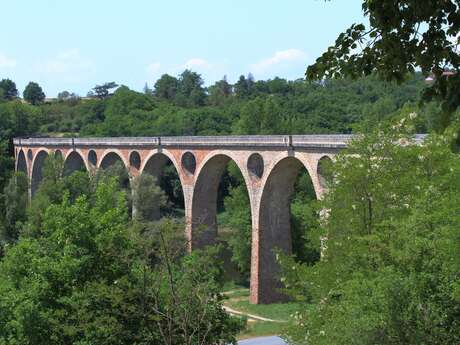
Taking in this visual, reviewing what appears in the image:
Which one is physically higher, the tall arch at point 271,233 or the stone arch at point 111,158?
the stone arch at point 111,158

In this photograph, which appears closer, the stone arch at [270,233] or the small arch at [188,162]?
the stone arch at [270,233]

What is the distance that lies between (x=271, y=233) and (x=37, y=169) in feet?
134

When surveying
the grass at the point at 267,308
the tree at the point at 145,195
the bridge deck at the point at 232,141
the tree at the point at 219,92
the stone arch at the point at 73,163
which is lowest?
the grass at the point at 267,308

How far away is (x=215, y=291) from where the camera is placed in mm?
15305

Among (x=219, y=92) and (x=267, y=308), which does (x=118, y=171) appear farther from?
(x=219, y=92)

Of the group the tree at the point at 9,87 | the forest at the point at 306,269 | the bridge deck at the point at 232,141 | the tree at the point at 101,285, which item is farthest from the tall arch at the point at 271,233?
the tree at the point at 9,87

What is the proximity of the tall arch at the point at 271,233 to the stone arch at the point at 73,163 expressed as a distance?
1179 inches

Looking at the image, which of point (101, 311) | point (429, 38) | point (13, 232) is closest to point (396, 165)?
point (101, 311)

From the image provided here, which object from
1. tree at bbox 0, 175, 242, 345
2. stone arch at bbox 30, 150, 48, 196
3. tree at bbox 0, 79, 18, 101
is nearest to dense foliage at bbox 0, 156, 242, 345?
tree at bbox 0, 175, 242, 345

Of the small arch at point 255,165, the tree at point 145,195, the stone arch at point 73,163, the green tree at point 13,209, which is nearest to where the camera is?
the small arch at point 255,165

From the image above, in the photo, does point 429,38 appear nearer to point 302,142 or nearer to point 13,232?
point 302,142

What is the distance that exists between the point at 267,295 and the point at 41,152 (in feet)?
129

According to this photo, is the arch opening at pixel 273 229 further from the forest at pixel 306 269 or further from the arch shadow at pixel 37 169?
the arch shadow at pixel 37 169

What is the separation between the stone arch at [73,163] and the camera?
6272cm
